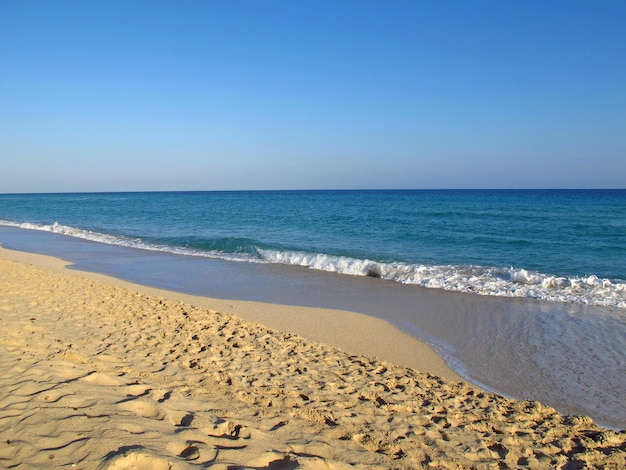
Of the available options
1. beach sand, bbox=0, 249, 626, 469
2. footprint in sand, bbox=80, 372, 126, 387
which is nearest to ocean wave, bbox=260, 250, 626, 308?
beach sand, bbox=0, 249, 626, 469

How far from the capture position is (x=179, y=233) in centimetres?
2602

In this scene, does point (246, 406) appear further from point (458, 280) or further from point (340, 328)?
point (458, 280)

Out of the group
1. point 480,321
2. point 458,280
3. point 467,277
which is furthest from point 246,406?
point 467,277

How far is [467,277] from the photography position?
13.1 m

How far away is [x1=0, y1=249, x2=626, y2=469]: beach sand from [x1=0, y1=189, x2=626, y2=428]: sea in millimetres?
1199

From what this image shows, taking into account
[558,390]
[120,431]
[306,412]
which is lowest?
[558,390]

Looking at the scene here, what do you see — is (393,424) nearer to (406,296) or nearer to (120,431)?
(120,431)

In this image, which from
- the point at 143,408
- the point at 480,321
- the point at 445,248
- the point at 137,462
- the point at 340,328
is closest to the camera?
the point at 137,462

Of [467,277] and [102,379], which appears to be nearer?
[102,379]

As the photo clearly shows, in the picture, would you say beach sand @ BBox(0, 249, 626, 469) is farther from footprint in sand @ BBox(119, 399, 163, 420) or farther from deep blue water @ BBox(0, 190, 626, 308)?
deep blue water @ BBox(0, 190, 626, 308)

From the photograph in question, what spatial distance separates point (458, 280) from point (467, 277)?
56 centimetres

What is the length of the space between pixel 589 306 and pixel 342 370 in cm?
754

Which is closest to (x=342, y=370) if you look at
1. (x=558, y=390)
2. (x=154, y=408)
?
(x=154, y=408)

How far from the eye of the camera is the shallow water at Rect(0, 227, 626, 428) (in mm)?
5996
